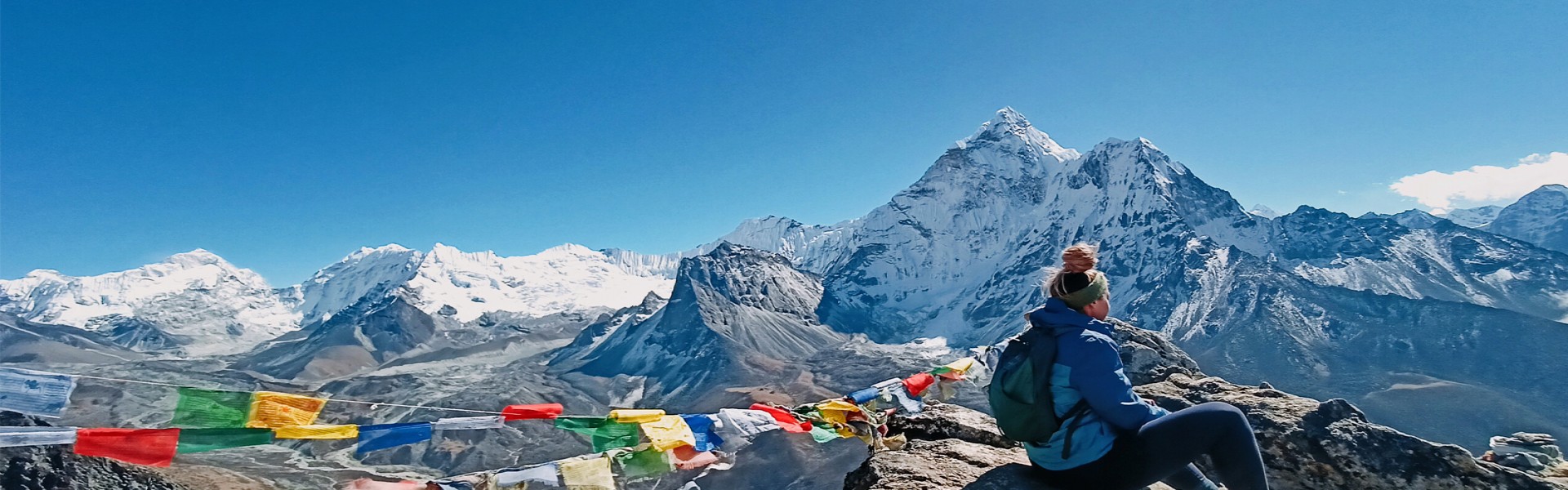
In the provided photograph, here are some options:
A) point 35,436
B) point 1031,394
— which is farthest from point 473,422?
point 1031,394

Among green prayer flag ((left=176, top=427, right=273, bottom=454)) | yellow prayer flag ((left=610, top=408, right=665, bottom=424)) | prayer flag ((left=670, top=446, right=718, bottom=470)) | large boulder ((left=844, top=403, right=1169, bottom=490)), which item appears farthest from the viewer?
prayer flag ((left=670, top=446, right=718, bottom=470))

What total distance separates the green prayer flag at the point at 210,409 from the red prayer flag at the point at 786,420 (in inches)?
266

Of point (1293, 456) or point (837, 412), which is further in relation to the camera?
point (837, 412)

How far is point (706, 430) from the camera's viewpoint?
424 inches

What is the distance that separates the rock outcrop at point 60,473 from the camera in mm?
63250

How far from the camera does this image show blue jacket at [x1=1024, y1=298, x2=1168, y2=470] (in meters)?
4.45

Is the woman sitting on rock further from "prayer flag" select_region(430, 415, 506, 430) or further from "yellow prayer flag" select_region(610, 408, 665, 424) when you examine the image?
"prayer flag" select_region(430, 415, 506, 430)

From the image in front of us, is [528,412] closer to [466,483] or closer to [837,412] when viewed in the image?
[466,483]

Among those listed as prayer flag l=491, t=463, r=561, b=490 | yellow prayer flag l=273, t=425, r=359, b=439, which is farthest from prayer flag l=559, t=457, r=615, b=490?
yellow prayer flag l=273, t=425, r=359, b=439

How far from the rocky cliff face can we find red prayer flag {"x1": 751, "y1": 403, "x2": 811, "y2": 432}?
1.97 m

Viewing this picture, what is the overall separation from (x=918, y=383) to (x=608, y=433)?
6848 mm

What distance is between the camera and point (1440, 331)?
197 m

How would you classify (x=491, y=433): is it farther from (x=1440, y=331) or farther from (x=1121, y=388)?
Answer: (x=1440, y=331)

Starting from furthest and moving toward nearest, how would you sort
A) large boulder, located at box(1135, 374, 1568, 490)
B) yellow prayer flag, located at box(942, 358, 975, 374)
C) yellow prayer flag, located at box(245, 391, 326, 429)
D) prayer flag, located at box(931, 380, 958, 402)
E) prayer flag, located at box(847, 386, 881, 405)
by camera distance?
1. yellow prayer flag, located at box(942, 358, 975, 374)
2. prayer flag, located at box(931, 380, 958, 402)
3. prayer flag, located at box(847, 386, 881, 405)
4. yellow prayer flag, located at box(245, 391, 326, 429)
5. large boulder, located at box(1135, 374, 1568, 490)
